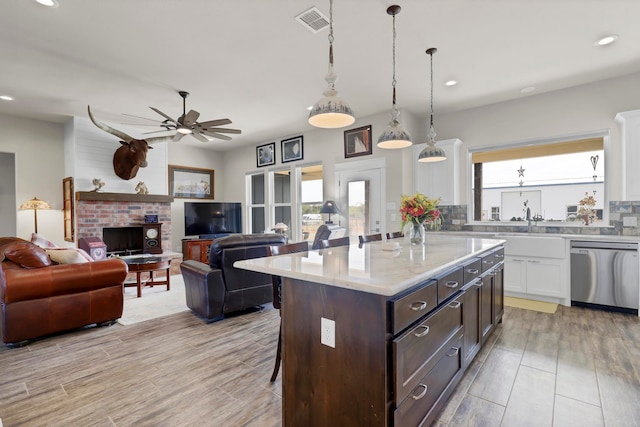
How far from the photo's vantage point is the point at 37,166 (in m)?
5.54

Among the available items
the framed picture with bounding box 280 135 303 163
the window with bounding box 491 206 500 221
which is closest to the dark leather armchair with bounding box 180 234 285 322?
the framed picture with bounding box 280 135 303 163

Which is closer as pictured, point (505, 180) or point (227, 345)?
point (227, 345)

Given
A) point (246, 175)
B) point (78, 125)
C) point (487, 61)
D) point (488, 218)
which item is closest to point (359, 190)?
point (488, 218)

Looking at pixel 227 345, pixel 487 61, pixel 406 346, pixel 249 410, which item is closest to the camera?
pixel 406 346

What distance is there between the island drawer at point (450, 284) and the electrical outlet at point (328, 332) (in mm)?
664

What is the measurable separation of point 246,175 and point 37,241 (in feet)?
14.9

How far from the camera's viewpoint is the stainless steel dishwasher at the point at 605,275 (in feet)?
11.5

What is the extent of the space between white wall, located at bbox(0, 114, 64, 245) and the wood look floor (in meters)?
3.78

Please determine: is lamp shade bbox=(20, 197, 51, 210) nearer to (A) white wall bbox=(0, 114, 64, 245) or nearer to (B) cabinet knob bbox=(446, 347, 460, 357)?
(A) white wall bbox=(0, 114, 64, 245)

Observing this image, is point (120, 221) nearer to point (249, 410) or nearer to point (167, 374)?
point (167, 374)

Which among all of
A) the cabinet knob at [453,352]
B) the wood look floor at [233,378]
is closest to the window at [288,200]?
the wood look floor at [233,378]

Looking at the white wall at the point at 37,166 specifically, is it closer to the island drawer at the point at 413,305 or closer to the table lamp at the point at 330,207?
the table lamp at the point at 330,207

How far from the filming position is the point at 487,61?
3.47 meters

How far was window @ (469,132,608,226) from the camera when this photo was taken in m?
4.30
